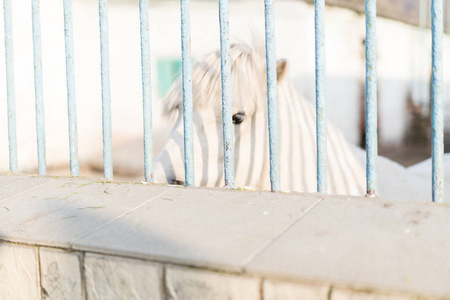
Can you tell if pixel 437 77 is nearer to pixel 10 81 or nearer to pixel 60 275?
pixel 60 275

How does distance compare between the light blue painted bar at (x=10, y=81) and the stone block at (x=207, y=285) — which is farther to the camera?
the light blue painted bar at (x=10, y=81)

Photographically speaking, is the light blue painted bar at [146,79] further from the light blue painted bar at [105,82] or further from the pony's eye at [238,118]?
the pony's eye at [238,118]

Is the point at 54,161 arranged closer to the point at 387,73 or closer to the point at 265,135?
the point at 265,135

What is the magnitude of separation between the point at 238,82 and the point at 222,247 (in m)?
1.70

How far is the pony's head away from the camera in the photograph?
107 inches

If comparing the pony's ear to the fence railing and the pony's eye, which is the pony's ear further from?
the fence railing

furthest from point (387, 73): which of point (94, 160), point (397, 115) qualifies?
point (94, 160)

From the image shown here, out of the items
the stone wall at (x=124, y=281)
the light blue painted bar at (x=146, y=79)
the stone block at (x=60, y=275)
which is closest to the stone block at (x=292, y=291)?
the stone wall at (x=124, y=281)

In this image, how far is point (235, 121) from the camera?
2.87m

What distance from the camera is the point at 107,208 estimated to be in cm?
168

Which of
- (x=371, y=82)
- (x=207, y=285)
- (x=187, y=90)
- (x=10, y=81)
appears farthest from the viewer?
(x=10, y=81)

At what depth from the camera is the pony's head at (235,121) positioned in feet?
8.91

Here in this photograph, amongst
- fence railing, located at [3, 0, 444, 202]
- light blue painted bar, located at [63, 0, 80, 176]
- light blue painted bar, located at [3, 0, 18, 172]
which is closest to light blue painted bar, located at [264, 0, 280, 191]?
fence railing, located at [3, 0, 444, 202]

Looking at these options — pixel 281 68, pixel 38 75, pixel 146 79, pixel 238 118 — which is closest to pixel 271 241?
pixel 146 79
